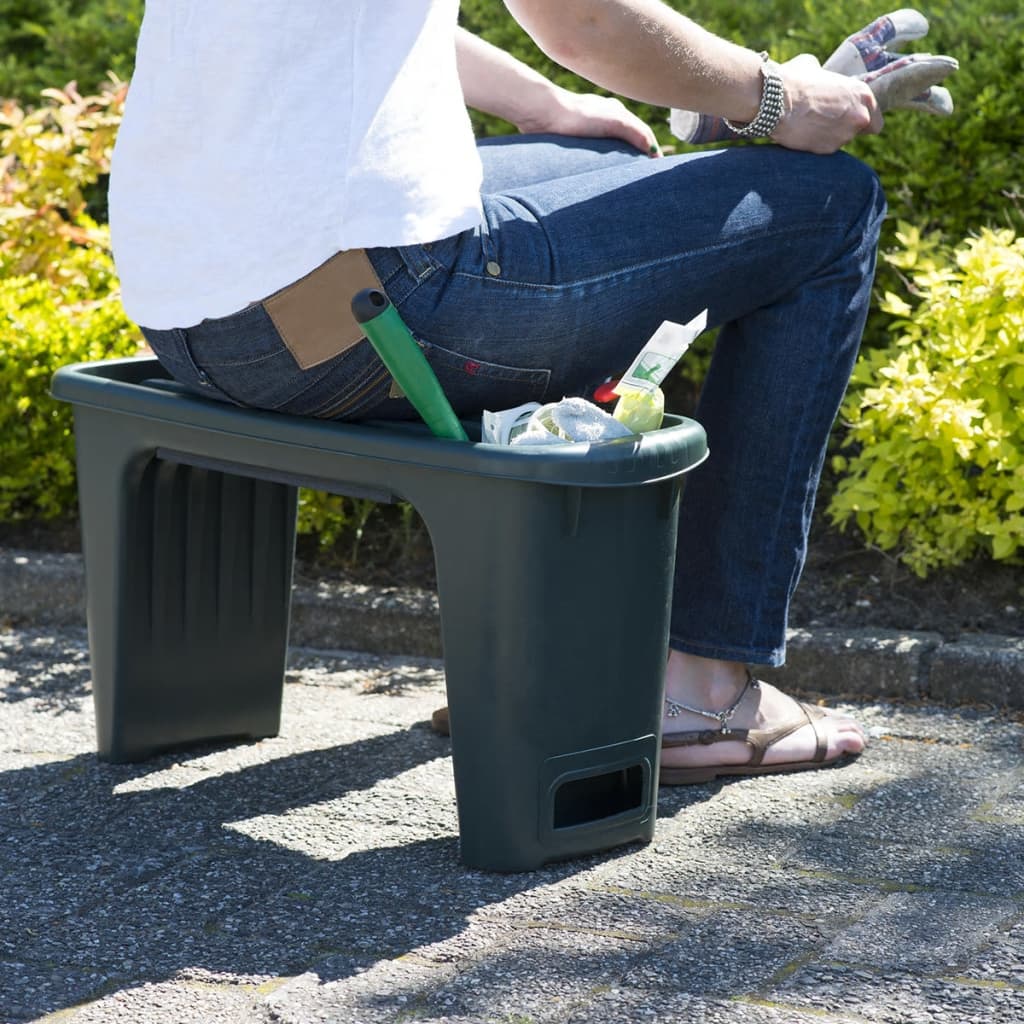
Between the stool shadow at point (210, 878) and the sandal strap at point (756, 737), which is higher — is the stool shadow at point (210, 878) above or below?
below

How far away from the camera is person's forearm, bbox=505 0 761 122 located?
2.13 metres

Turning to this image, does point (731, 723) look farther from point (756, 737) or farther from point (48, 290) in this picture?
point (48, 290)

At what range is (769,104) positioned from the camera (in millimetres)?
2287

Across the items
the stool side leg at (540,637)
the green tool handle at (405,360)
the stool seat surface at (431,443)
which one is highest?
the green tool handle at (405,360)

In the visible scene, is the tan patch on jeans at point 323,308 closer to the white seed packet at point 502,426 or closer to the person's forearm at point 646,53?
the white seed packet at point 502,426

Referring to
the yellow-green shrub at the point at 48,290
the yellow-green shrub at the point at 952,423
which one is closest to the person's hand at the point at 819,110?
the yellow-green shrub at the point at 952,423

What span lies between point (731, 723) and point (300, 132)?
1188 mm

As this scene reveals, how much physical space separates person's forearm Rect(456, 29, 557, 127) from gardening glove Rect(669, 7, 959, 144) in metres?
0.29

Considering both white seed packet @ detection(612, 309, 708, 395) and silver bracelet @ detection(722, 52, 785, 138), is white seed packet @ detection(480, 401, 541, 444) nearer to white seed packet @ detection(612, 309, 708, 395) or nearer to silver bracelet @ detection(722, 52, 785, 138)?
white seed packet @ detection(612, 309, 708, 395)

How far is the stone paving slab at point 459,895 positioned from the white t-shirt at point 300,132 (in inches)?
32.1

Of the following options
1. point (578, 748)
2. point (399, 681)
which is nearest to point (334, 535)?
point (399, 681)

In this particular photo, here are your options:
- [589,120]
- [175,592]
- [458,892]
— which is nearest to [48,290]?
[175,592]

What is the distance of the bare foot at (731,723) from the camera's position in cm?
254

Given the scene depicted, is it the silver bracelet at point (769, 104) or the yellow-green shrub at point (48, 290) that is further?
the yellow-green shrub at point (48, 290)
